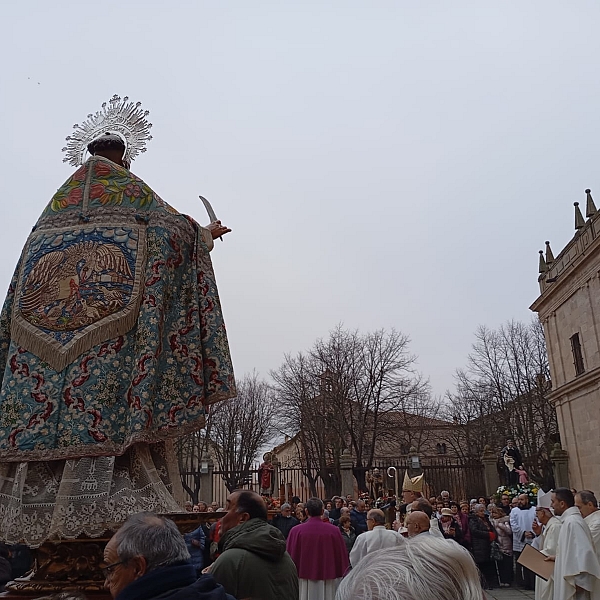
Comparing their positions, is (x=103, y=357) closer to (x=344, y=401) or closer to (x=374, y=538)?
(x=374, y=538)

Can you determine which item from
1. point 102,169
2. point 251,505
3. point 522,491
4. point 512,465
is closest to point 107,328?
point 102,169

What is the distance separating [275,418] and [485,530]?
27.8 metres

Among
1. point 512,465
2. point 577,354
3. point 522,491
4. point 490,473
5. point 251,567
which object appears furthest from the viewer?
point 577,354

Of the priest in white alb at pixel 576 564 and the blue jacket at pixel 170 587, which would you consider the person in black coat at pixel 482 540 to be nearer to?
the priest in white alb at pixel 576 564

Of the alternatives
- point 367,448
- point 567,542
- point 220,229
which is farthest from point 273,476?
point 220,229

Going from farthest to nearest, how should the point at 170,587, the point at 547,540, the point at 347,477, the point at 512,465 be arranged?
the point at 347,477 → the point at 512,465 → the point at 547,540 → the point at 170,587

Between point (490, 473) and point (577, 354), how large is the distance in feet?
21.7

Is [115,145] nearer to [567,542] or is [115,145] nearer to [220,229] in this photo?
[220,229]

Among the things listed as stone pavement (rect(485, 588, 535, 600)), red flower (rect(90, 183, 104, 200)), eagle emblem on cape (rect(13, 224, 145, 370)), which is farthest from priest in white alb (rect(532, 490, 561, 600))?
red flower (rect(90, 183, 104, 200))

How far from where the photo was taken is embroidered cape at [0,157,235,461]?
3.52 metres

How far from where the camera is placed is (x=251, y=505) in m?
3.79

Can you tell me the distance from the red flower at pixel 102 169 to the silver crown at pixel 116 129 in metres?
0.35

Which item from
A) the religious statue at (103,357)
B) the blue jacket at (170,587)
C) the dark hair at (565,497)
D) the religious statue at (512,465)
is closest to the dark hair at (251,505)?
the religious statue at (103,357)

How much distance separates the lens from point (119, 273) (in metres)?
3.95
